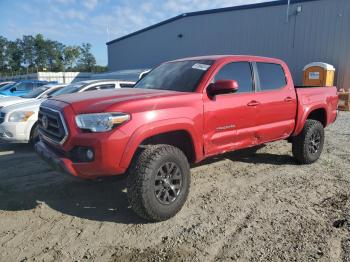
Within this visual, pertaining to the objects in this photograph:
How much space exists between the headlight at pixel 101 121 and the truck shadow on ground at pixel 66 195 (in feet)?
2.54

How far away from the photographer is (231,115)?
14.3ft

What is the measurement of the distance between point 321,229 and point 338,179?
1872 mm

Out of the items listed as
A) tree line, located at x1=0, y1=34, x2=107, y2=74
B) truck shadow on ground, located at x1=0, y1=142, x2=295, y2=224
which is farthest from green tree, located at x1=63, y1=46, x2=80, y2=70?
truck shadow on ground, located at x1=0, y1=142, x2=295, y2=224

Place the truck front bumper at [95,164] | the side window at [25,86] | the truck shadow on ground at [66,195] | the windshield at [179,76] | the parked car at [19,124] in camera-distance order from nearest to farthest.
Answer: the truck front bumper at [95,164]
the truck shadow on ground at [66,195]
the windshield at [179,76]
the parked car at [19,124]
the side window at [25,86]

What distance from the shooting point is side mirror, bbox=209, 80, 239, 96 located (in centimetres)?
394

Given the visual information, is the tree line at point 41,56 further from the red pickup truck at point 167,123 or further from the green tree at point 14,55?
the red pickup truck at point 167,123

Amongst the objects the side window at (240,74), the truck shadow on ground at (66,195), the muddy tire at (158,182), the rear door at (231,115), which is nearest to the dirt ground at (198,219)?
the truck shadow on ground at (66,195)

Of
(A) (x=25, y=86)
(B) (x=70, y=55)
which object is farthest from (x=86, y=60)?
(A) (x=25, y=86)

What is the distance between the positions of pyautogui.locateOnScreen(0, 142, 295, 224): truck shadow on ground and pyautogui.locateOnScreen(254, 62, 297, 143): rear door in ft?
4.50

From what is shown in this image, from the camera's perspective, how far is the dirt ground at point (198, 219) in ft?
10.2

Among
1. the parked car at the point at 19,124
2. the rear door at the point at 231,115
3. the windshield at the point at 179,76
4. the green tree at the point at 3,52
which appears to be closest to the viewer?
the rear door at the point at 231,115

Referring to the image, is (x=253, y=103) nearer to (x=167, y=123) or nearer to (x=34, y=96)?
(x=167, y=123)

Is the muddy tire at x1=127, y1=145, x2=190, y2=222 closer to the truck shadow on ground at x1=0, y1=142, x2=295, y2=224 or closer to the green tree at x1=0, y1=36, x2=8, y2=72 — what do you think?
the truck shadow on ground at x1=0, y1=142, x2=295, y2=224

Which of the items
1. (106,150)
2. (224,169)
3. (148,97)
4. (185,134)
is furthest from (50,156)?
(224,169)
